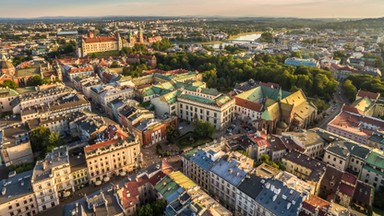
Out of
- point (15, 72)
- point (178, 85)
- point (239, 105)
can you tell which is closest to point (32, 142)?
point (178, 85)

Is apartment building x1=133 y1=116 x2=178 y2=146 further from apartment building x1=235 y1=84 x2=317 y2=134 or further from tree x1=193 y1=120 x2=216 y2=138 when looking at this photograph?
apartment building x1=235 y1=84 x2=317 y2=134

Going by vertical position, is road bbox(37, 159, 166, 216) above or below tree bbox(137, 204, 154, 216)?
below

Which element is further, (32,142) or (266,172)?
(32,142)

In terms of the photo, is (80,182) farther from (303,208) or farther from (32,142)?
(303,208)

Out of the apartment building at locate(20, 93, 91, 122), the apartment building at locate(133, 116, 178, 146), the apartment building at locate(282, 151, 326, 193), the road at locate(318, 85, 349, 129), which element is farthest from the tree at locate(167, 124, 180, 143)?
the road at locate(318, 85, 349, 129)

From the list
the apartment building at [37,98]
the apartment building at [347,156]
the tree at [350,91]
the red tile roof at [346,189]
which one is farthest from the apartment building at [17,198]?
the tree at [350,91]

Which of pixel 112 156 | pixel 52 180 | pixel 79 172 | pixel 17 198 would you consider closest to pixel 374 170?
pixel 112 156
